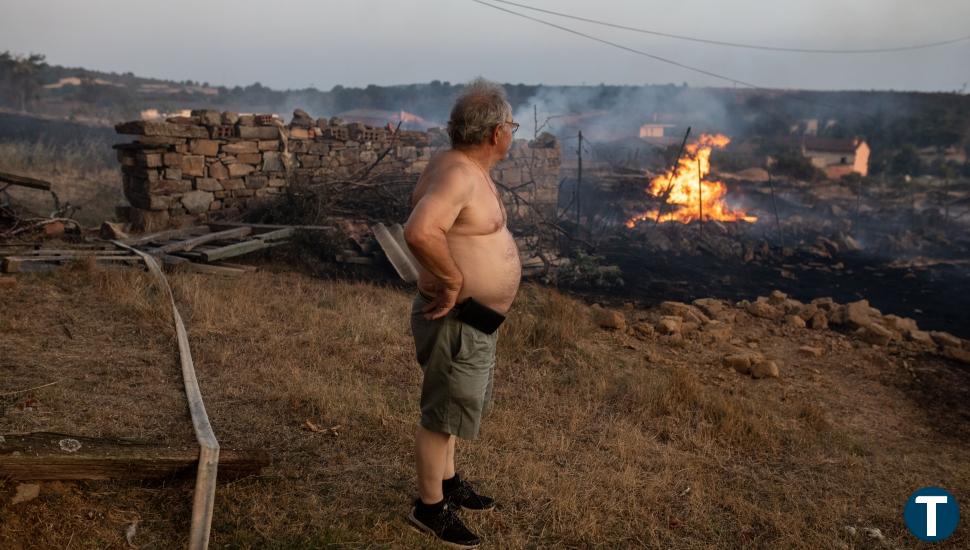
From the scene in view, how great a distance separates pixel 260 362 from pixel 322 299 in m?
2.22

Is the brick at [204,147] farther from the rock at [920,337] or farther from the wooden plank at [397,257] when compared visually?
the rock at [920,337]

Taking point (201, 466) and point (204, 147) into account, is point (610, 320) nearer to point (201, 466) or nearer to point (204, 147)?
point (201, 466)

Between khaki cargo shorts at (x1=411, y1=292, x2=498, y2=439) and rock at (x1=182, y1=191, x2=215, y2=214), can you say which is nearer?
khaki cargo shorts at (x1=411, y1=292, x2=498, y2=439)

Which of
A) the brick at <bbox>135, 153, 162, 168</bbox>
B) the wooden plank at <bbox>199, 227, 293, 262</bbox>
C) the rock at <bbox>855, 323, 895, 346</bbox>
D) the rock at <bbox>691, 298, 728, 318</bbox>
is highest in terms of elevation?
the brick at <bbox>135, 153, 162, 168</bbox>

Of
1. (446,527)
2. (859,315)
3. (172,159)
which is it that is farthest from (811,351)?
(172,159)

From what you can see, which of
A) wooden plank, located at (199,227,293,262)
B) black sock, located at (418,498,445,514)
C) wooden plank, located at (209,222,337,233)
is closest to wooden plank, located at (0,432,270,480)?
black sock, located at (418,498,445,514)

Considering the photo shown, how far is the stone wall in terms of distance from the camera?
9.84 metres

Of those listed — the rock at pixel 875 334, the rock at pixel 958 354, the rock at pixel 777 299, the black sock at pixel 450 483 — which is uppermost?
the black sock at pixel 450 483

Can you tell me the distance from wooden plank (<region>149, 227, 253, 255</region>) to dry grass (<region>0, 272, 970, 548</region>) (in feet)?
2.99

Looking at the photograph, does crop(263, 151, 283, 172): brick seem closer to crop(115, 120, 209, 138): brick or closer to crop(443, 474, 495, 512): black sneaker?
crop(115, 120, 209, 138): brick

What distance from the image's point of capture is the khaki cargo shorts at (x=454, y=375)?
2.87 metres

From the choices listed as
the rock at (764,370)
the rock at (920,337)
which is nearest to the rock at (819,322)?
the rock at (920,337)

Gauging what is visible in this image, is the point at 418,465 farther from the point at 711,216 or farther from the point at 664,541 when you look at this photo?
the point at 711,216

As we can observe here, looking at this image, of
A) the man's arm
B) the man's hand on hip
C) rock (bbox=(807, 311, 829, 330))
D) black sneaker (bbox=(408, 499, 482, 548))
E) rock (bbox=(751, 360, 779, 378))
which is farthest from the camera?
rock (bbox=(807, 311, 829, 330))
